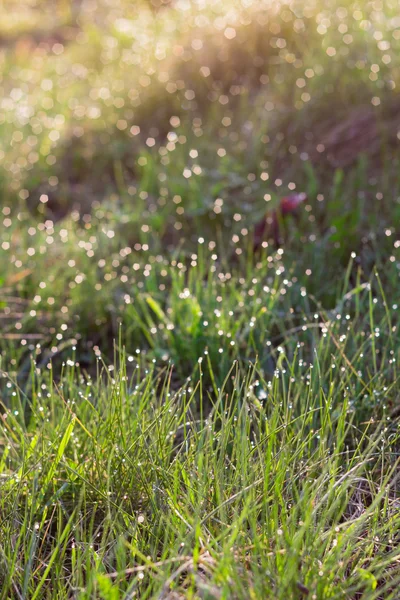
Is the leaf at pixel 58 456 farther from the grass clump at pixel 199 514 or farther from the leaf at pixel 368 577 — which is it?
the leaf at pixel 368 577

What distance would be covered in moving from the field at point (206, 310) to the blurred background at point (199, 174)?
1cm

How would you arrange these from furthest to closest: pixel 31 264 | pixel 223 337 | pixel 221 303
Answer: pixel 31 264, pixel 221 303, pixel 223 337

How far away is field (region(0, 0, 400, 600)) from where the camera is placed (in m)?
1.42

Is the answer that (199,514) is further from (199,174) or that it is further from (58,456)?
(199,174)

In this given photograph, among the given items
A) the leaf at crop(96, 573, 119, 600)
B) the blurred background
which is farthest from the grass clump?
the blurred background

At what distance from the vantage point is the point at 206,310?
2.37m

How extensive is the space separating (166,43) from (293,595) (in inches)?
177

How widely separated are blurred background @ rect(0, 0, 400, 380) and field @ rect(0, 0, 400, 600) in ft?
0.05

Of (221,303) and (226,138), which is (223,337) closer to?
(221,303)

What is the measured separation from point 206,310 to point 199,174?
4.16ft

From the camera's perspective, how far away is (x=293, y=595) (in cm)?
123

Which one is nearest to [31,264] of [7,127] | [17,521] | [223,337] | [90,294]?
[90,294]

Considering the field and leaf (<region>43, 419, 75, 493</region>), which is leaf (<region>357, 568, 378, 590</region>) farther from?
leaf (<region>43, 419, 75, 493</region>)

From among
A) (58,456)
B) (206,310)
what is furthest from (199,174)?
(58,456)
